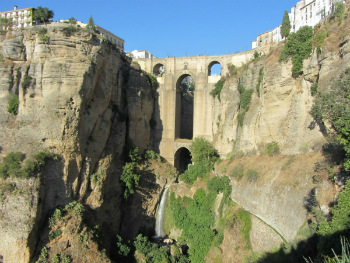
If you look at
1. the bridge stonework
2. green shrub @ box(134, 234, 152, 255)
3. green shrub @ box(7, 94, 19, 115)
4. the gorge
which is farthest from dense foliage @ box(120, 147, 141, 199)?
green shrub @ box(7, 94, 19, 115)

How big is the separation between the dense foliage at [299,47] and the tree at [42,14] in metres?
23.7

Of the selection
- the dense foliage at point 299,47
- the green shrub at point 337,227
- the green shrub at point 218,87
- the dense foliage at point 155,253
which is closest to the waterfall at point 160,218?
the dense foliage at point 155,253

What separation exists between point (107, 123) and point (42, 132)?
530cm

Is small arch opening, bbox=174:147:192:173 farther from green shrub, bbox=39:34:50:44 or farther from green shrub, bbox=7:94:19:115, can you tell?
green shrub, bbox=39:34:50:44

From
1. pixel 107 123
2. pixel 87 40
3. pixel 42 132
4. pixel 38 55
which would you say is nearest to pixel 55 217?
pixel 42 132

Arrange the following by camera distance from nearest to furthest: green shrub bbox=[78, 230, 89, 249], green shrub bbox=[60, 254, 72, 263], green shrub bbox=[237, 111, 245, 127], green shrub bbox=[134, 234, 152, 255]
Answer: green shrub bbox=[60, 254, 72, 263] < green shrub bbox=[78, 230, 89, 249] < green shrub bbox=[134, 234, 152, 255] < green shrub bbox=[237, 111, 245, 127]

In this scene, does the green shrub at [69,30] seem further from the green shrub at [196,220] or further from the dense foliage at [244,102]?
the green shrub at [196,220]

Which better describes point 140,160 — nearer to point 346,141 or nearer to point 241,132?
point 241,132

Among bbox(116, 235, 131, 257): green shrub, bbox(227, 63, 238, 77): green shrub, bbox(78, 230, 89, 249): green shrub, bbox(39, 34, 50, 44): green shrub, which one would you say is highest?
bbox(227, 63, 238, 77): green shrub

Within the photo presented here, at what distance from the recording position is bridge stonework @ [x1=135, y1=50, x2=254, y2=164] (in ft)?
92.3

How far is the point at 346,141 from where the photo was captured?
1045 cm

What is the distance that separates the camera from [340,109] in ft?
35.4

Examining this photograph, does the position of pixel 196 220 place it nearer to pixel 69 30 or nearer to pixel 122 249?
pixel 122 249

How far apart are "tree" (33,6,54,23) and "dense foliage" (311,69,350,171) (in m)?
27.9
